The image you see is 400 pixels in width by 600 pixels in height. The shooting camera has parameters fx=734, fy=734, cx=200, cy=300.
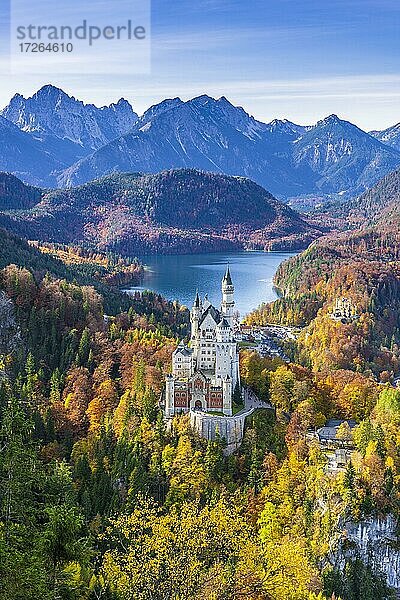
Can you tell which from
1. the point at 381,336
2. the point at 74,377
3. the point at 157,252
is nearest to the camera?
the point at 74,377

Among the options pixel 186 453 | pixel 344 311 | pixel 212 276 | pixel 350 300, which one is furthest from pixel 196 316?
pixel 212 276

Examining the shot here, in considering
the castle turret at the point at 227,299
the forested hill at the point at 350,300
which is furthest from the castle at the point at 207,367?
the forested hill at the point at 350,300

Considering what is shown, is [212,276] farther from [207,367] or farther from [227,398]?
[227,398]

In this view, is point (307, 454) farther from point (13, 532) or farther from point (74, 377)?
point (13, 532)

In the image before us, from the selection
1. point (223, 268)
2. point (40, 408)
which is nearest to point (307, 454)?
point (40, 408)

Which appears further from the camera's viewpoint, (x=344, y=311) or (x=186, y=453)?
(x=344, y=311)

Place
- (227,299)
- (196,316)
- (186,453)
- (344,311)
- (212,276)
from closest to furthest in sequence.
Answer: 1. (186,453)
2. (227,299)
3. (196,316)
4. (344,311)
5. (212,276)

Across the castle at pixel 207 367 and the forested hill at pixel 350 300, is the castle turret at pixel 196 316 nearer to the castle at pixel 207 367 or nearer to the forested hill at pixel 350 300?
the castle at pixel 207 367

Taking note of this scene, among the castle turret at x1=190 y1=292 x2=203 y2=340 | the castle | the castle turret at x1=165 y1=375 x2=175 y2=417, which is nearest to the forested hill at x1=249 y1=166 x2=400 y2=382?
the castle turret at x1=190 y1=292 x2=203 y2=340
